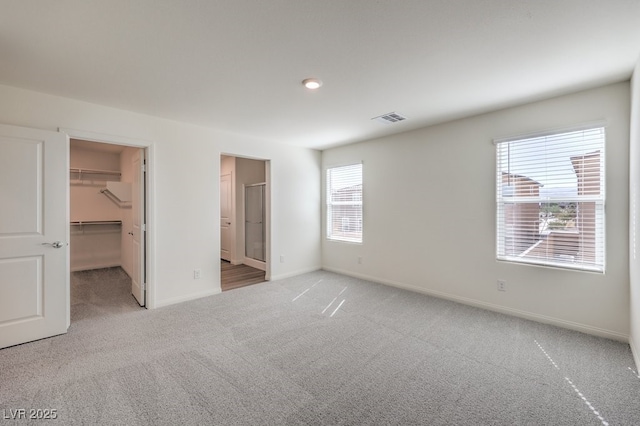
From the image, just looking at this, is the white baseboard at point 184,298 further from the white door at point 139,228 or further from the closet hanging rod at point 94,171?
the closet hanging rod at point 94,171

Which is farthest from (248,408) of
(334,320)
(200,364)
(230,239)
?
(230,239)

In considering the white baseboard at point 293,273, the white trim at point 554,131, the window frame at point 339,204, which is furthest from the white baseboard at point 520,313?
the white trim at point 554,131

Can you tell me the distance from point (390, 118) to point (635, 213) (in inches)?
97.8

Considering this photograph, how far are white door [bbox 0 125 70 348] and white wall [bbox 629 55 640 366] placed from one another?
5080 millimetres

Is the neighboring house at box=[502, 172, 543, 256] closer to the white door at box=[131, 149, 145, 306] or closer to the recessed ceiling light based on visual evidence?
the recessed ceiling light

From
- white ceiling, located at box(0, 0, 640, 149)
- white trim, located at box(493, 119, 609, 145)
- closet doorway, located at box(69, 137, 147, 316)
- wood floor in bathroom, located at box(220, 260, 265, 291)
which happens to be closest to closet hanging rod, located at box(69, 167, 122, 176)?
closet doorway, located at box(69, 137, 147, 316)

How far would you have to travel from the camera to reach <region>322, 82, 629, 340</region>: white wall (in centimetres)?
267

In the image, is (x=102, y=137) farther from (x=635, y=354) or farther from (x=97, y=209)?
(x=635, y=354)

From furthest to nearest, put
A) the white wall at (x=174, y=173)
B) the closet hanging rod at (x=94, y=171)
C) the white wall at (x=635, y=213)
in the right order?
the closet hanging rod at (x=94, y=171)
the white wall at (x=174, y=173)
the white wall at (x=635, y=213)

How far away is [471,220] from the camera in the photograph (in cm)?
361

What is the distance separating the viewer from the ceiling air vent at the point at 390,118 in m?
3.55

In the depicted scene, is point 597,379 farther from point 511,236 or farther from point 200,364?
point 200,364

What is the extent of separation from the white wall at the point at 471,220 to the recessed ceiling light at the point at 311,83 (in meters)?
2.08

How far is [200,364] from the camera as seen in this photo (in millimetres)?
2291
